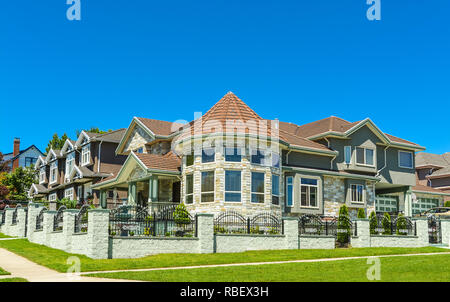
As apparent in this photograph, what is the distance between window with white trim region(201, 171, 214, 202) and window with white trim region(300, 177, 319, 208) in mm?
6391

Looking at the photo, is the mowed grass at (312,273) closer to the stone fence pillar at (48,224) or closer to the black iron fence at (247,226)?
the black iron fence at (247,226)

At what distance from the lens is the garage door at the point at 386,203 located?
41.3 metres

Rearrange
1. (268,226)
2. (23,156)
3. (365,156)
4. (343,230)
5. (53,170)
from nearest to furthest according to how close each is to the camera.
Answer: (268,226), (343,230), (365,156), (53,170), (23,156)

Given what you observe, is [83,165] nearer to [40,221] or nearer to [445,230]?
[40,221]

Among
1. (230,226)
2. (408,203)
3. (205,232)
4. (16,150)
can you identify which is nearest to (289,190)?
(230,226)

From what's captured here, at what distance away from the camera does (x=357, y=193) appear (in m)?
34.4

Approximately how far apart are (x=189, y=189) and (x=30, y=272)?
1357cm

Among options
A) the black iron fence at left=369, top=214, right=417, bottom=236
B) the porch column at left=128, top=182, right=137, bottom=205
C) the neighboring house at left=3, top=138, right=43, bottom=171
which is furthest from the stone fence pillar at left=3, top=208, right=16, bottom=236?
the neighboring house at left=3, top=138, right=43, bottom=171

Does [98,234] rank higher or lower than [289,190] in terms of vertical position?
lower

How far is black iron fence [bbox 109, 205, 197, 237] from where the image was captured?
20453mm

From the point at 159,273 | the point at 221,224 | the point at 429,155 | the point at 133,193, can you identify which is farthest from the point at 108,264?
the point at 429,155

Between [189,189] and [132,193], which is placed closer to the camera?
[189,189]

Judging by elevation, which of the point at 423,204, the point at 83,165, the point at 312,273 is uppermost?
the point at 83,165
